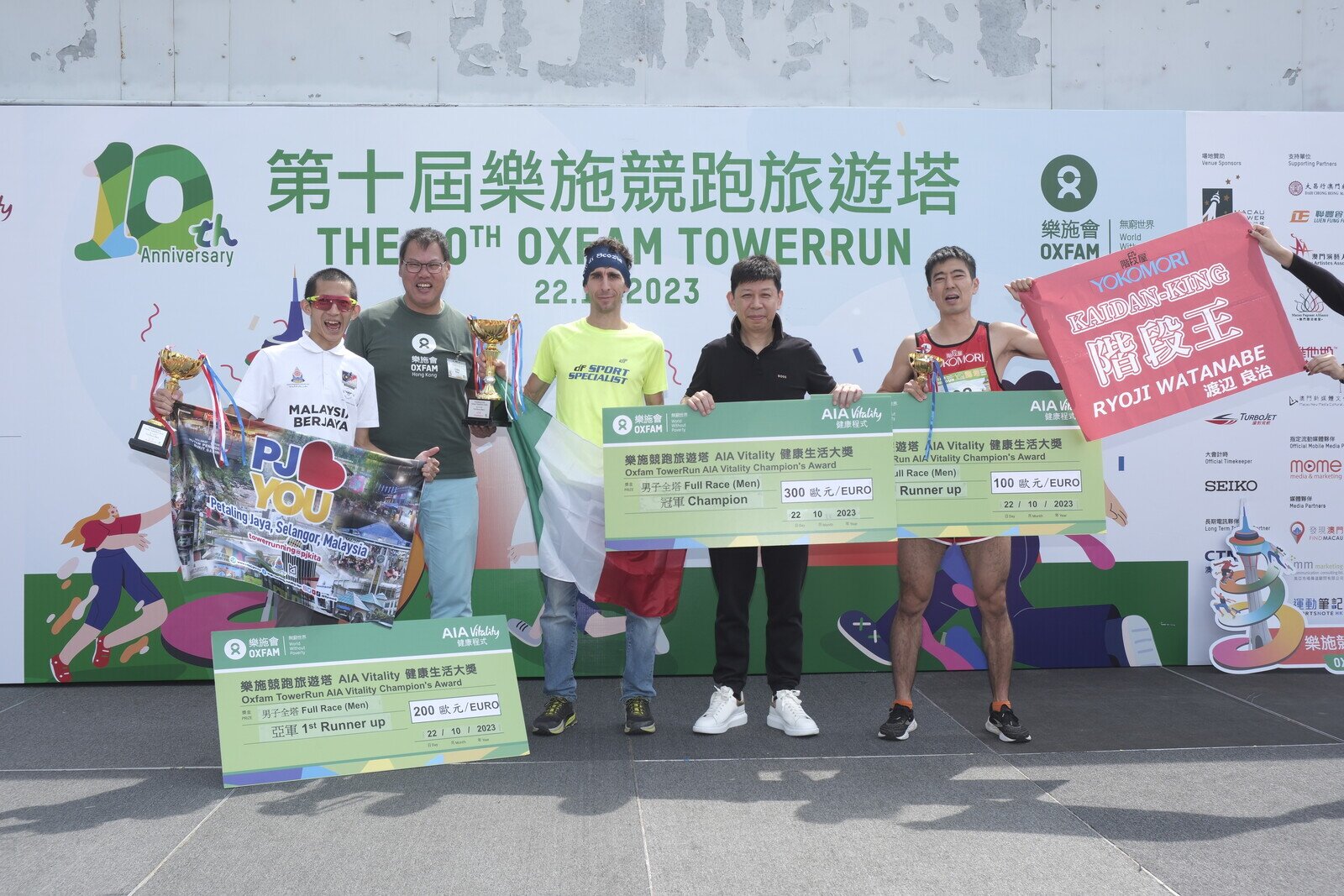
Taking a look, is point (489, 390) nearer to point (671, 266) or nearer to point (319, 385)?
point (319, 385)

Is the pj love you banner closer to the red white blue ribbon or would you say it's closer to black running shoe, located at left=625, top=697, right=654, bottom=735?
black running shoe, located at left=625, top=697, right=654, bottom=735

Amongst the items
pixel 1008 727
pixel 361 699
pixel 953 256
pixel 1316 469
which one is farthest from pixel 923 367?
pixel 1316 469

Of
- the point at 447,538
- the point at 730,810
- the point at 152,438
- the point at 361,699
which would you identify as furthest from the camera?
the point at 447,538

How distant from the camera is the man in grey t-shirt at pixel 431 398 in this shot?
119 inches

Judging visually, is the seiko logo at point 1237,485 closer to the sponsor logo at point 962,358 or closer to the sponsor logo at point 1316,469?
the sponsor logo at point 1316,469

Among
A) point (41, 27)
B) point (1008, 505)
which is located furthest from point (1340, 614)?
point (41, 27)

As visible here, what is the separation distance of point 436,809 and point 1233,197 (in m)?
3.87

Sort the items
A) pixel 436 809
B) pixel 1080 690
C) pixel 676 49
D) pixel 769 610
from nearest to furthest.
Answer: pixel 436 809
pixel 769 610
pixel 1080 690
pixel 676 49

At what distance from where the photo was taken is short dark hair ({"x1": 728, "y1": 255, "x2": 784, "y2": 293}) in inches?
121

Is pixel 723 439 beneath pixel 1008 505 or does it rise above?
above

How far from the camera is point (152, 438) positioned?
2.61m

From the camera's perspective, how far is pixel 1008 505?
117 inches

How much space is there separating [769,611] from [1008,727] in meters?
0.81

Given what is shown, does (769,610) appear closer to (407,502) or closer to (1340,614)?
(407,502)
